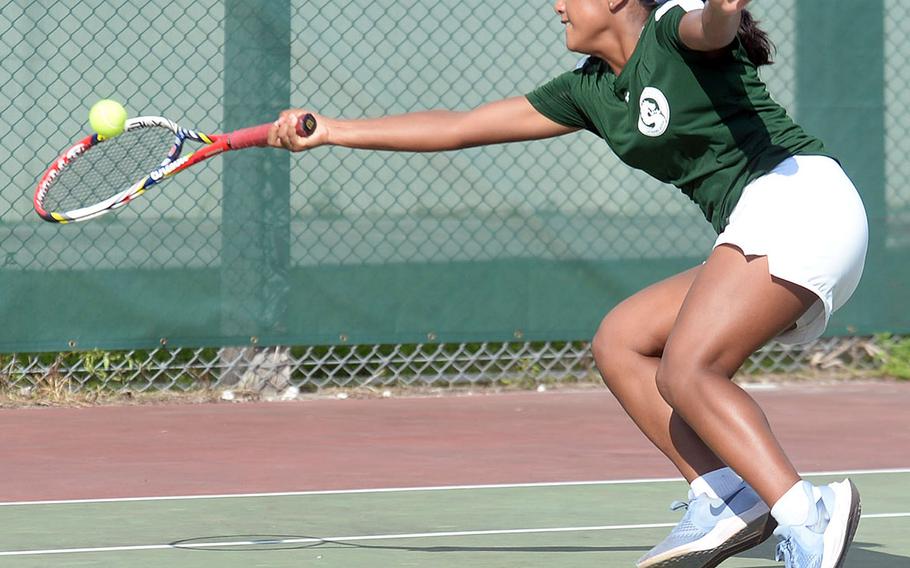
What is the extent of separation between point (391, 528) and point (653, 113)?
58.3 inches

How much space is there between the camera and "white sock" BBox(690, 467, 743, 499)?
3.77 metres

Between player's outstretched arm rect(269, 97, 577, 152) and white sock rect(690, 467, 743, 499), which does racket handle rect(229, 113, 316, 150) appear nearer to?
player's outstretched arm rect(269, 97, 577, 152)

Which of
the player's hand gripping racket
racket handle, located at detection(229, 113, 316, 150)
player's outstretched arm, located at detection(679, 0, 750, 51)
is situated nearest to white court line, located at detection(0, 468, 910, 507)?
the player's hand gripping racket

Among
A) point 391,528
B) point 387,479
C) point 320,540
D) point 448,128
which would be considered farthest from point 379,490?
point 448,128

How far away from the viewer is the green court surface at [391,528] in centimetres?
410

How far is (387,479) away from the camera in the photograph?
5328 millimetres

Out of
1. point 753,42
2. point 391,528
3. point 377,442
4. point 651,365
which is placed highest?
point 753,42

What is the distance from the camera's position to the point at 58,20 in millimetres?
6539

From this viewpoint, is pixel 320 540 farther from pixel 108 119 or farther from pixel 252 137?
pixel 108 119

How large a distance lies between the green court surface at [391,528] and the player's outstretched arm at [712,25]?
4.31 feet

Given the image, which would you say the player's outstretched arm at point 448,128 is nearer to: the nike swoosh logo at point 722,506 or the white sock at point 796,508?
the nike swoosh logo at point 722,506

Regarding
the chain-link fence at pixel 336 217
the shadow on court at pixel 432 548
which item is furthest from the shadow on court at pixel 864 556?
the chain-link fence at pixel 336 217

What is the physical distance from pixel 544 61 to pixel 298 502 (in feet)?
9.07

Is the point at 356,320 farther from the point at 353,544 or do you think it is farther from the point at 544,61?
the point at 353,544
